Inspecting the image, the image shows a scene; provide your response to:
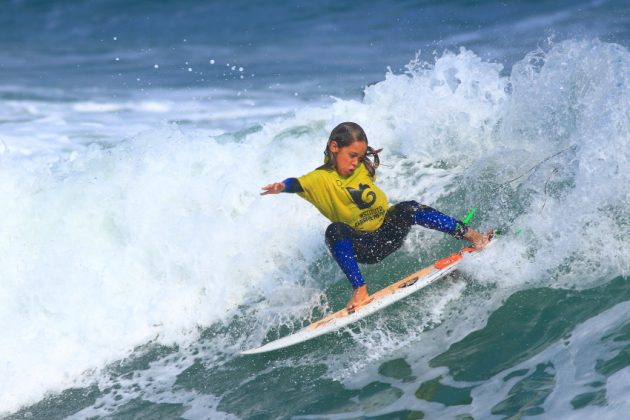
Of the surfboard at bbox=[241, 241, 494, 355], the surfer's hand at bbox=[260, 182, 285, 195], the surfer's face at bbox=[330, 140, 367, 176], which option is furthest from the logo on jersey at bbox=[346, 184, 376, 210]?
the surfboard at bbox=[241, 241, 494, 355]

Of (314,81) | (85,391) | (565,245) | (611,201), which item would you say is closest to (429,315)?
(565,245)

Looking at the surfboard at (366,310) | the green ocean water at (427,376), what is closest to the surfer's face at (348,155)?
the surfboard at (366,310)

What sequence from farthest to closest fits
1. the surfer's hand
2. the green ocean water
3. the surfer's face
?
the surfer's face < the surfer's hand < the green ocean water

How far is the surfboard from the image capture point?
5457 millimetres

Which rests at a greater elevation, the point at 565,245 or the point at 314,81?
the point at 314,81

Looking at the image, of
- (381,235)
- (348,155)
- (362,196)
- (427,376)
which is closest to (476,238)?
(381,235)

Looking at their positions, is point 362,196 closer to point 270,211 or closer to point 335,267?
point 335,267

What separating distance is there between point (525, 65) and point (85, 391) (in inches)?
218

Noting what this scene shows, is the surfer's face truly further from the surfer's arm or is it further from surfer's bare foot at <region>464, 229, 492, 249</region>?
surfer's bare foot at <region>464, 229, 492, 249</region>

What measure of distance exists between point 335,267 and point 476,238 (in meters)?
1.53

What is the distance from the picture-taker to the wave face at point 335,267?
15.3ft

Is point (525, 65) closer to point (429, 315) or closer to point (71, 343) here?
point (429, 315)

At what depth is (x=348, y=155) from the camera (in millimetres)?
5434

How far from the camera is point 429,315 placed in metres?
5.45
